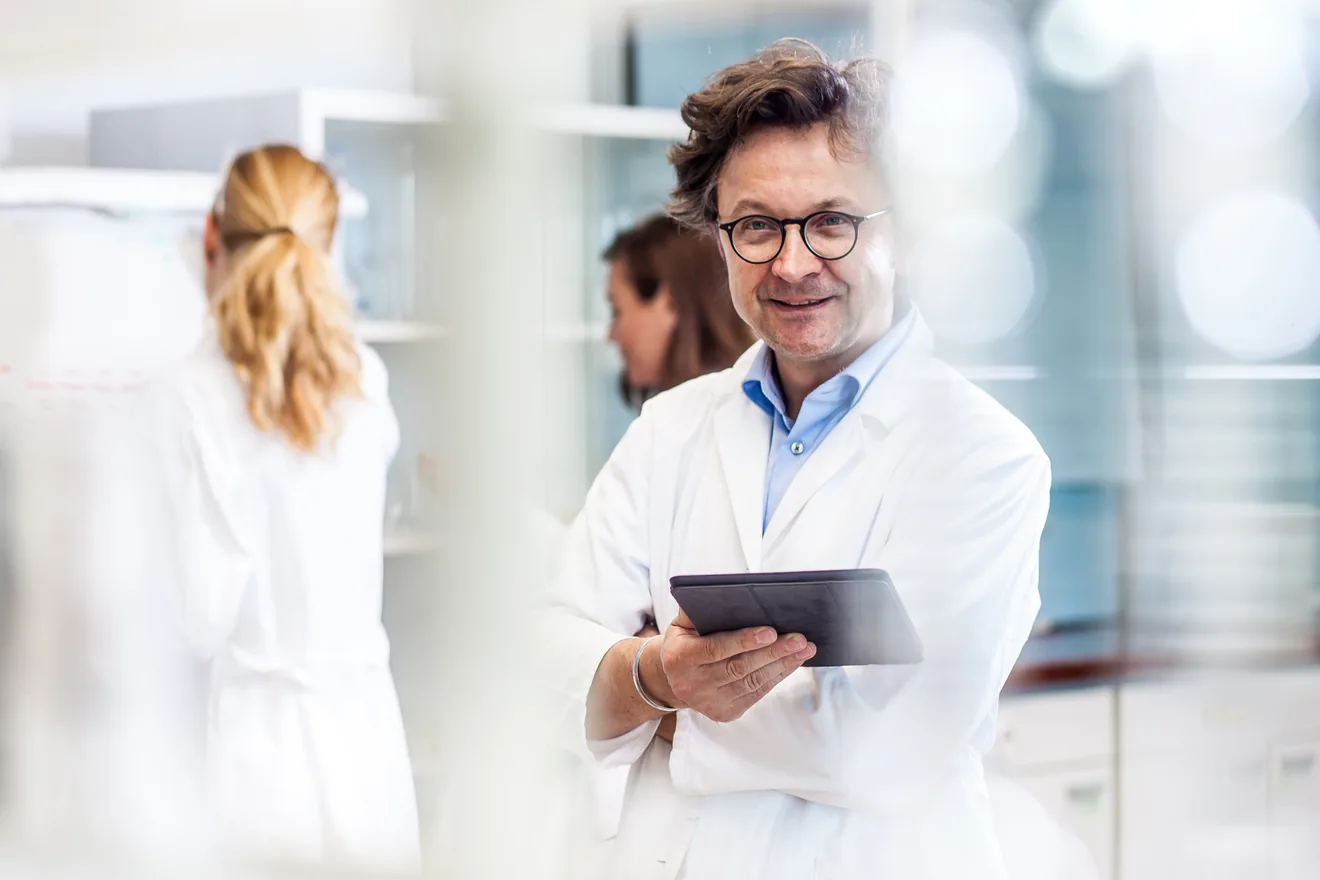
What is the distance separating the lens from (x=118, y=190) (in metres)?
1.82

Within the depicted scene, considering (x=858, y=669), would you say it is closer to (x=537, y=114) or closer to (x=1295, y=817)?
(x=1295, y=817)

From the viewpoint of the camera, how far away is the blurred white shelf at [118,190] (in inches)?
69.9

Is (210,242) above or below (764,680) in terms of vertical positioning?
above

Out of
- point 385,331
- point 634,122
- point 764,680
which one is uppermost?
point 634,122

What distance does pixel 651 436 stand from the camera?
1.41 metres

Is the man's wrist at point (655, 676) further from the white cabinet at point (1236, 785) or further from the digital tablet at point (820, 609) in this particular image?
the white cabinet at point (1236, 785)

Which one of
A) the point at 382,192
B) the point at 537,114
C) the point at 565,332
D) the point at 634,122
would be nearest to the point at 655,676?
the point at 565,332

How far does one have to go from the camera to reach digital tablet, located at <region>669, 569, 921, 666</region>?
111 cm

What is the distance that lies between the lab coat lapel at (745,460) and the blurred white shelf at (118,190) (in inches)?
24.6

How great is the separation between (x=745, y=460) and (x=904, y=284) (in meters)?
0.23

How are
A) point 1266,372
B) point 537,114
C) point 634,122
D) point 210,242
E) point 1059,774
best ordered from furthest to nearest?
point 634,122 → point 210,242 → point 1059,774 → point 1266,372 → point 537,114

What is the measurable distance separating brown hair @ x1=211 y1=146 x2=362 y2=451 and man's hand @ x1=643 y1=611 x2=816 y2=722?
0.65m

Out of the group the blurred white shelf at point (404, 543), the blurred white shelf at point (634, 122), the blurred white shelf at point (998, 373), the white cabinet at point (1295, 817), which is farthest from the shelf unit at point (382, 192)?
the white cabinet at point (1295, 817)

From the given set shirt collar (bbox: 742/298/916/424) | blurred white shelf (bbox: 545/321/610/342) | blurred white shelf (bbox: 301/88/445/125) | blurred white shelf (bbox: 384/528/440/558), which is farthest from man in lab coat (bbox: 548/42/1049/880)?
blurred white shelf (bbox: 301/88/445/125)
